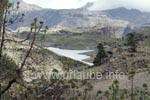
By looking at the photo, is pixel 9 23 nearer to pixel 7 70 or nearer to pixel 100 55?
pixel 7 70

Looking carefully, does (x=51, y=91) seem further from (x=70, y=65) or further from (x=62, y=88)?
(x=70, y=65)

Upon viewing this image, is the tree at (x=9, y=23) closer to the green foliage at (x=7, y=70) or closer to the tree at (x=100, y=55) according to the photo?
the green foliage at (x=7, y=70)

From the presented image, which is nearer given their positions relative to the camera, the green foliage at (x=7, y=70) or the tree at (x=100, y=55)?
the green foliage at (x=7, y=70)

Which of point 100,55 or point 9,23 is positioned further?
point 100,55

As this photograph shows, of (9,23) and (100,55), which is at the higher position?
(9,23)

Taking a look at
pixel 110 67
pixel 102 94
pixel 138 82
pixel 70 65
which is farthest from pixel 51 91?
pixel 110 67

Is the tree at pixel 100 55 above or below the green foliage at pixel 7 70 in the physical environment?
below

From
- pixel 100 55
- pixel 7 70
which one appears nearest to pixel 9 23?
pixel 7 70

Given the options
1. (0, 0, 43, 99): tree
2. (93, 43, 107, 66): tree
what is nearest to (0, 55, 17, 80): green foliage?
(0, 0, 43, 99): tree

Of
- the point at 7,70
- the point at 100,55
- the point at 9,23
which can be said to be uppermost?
the point at 9,23

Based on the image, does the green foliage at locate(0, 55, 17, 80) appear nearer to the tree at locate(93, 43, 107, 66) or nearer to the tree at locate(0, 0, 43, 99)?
the tree at locate(0, 0, 43, 99)

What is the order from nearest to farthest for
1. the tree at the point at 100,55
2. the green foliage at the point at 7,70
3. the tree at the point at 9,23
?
the tree at the point at 9,23 → the green foliage at the point at 7,70 → the tree at the point at 100,55

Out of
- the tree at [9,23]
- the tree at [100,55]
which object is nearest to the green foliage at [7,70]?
the tree at [9,23]

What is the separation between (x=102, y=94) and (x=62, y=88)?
68.0 metres
